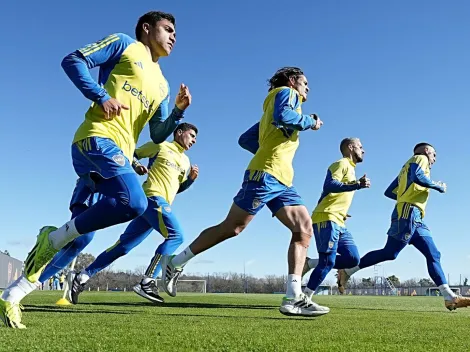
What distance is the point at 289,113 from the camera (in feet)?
17.4

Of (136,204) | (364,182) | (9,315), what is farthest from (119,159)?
(364,182)

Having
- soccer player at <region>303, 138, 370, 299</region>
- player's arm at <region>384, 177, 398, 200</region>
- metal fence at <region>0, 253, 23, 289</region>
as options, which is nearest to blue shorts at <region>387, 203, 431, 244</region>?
player's arm at <region>384, 177, 398, 200</region>

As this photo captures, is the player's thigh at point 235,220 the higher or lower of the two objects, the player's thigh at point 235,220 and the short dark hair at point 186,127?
the lower

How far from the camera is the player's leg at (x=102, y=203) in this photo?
12.8 feet

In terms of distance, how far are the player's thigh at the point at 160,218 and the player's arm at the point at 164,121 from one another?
2.81 meters

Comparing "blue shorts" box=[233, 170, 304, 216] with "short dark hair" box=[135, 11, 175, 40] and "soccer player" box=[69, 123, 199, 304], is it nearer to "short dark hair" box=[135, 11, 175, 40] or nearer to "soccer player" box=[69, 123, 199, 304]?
"short dark hair" box=[135, 11, 175, 40]

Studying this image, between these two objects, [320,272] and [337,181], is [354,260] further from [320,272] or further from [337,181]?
[337,181]

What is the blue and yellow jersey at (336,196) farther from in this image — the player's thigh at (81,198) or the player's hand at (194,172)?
the player's thigh at (81,198)

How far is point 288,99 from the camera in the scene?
17.9ft

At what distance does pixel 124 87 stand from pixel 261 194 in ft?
5.89

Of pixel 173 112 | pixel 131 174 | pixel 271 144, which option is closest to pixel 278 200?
pixel 271 144

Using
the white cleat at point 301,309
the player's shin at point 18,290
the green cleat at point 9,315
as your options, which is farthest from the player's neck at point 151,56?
the white cleat at point 301,309

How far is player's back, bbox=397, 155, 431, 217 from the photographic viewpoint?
8805mm

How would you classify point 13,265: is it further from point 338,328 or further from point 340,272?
point 338,328
